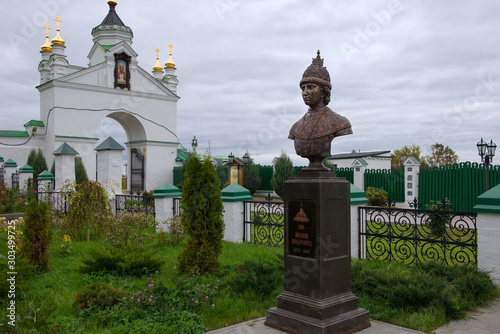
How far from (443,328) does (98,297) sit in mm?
3837

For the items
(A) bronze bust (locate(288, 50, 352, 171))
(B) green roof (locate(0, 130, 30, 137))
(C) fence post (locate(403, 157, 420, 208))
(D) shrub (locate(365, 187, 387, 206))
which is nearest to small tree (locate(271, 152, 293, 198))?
(D) shrub (locate(365, 187, 387, 206))

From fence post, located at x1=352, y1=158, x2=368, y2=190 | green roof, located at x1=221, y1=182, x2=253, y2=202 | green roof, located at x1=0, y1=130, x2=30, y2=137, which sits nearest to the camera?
green roof, located at x1=221, y1=182, x2=253, y2=202

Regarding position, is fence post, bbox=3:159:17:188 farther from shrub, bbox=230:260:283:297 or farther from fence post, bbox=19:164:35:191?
shrub, bbox=230:260:283:297

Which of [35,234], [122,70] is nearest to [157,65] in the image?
[122,70]

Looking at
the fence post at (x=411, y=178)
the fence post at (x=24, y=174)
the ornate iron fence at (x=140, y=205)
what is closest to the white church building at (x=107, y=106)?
the fence post at (x=24, y=174)

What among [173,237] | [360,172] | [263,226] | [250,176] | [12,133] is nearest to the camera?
[173,237]

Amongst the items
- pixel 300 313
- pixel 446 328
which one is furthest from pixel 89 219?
pixel 446 328

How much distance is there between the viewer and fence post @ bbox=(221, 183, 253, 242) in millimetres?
9047

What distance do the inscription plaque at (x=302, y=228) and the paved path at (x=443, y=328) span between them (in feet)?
2.91

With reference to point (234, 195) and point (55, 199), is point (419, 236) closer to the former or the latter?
point (234, 195)

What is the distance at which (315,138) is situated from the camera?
4.44m

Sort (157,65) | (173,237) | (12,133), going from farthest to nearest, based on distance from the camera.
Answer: (157,65) → (12,133) → (173,237)

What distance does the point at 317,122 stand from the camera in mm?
4488

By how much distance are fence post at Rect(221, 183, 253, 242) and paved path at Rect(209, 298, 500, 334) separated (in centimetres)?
457
